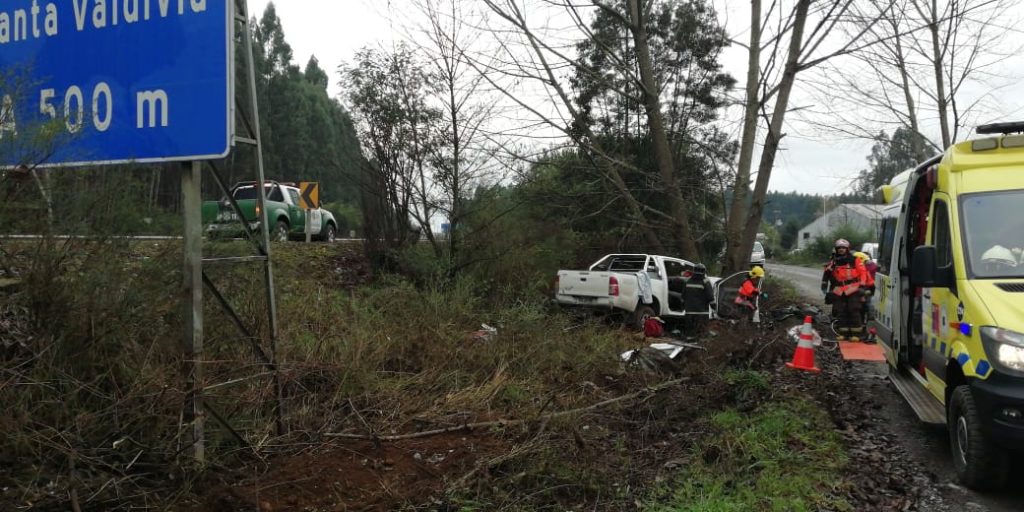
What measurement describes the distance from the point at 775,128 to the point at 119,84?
538 inches

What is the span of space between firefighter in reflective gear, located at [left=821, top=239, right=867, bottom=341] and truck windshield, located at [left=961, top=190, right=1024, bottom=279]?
6020 millimetres

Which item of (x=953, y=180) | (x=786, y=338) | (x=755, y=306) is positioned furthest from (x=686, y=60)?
(x=953, y=180)

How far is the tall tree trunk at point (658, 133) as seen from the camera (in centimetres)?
1488

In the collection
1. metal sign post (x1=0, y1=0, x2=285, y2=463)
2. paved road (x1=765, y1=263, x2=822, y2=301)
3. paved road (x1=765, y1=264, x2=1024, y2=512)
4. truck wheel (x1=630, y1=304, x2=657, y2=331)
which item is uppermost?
metal sign post (x1=0, y1=0, x2=285, y2=463)

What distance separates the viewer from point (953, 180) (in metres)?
5.51

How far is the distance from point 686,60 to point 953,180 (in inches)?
599

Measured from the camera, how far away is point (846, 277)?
443 inches

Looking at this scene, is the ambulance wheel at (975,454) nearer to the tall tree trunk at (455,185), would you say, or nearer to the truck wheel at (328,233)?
the tall tree trunk at (455,185)

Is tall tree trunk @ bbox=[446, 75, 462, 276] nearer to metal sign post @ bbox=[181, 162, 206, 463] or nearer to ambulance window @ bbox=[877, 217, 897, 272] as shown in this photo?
ambulance window @ bbox=[877, 217, 897, 272]

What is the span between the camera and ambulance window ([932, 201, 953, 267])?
5.51 meters

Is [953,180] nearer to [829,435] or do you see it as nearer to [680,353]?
[829,435]

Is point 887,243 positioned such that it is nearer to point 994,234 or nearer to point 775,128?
point 994,234

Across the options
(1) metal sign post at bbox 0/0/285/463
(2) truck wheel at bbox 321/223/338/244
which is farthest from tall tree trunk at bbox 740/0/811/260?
(1) metal sign post at bbox 0/0/285/463

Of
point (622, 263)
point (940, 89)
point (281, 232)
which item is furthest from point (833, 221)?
point (281, 232)
